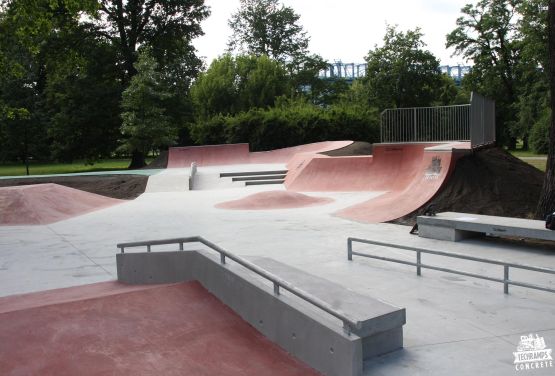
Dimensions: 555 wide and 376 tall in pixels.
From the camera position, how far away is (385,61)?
48625 millimetres

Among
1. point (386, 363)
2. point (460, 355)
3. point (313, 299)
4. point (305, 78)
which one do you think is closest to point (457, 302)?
point (460, 355)

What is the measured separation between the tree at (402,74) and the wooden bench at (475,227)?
39640 mm

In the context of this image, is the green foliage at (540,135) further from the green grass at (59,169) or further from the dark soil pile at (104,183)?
the green grass at (59,169)

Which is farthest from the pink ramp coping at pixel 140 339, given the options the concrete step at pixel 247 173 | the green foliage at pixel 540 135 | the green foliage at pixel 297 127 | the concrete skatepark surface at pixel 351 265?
the green foliage at pixel 540 135

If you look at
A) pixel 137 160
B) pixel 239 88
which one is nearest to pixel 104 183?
pixel 137 160

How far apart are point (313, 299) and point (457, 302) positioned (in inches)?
98.9

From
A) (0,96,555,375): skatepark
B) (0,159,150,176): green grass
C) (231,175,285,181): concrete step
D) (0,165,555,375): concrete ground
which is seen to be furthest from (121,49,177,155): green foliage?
(0,96,555,375): skatepark

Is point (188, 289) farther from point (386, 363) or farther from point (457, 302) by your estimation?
point (457, 302)

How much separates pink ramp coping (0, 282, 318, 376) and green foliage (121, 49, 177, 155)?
25519 mm

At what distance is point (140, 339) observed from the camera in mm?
4711

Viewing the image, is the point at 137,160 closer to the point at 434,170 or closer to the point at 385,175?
the point at 385,175

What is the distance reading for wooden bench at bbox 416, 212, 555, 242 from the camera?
784 centimetres

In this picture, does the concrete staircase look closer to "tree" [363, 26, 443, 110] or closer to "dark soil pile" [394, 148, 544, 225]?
"dark soil pile" [394, 148, 544, 225]

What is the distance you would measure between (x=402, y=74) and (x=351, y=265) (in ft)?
139
